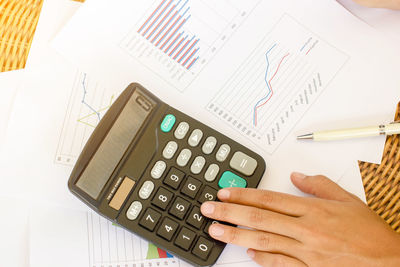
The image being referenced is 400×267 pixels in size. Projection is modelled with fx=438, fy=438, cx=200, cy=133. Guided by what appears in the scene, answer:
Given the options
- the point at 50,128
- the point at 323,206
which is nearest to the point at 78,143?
the point at 50,128

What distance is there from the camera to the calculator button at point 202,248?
48 cm

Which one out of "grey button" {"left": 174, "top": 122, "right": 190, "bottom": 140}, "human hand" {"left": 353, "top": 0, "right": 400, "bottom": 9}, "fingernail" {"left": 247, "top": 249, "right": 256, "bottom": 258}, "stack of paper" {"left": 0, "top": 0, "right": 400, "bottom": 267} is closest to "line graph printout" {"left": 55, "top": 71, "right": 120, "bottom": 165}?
"stack of paper" {"left": 0, "top": 0, "right": 400, "bottom": 267}

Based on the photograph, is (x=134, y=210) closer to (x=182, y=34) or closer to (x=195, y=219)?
(x=195, y=219)

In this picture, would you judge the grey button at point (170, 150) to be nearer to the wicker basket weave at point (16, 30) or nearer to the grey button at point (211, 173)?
the grey button at point (211, 173)

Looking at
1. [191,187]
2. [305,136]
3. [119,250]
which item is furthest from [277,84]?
[119,250]

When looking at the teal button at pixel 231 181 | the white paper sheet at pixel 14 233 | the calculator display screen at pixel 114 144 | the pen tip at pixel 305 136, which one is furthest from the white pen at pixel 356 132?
the white paper sheet at pixel 14 233

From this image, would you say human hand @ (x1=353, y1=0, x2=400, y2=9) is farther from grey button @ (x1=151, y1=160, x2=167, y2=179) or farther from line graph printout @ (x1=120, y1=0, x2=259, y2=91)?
grey button @ (x1=151, y1=160, x2=167, y2=179)

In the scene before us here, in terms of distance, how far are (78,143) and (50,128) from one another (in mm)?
42

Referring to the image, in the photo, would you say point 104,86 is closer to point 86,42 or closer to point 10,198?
point 86,42

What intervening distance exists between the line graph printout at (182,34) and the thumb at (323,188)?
A: 193mm

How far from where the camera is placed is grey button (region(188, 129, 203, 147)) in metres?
0.51

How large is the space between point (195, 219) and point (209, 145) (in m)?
0.09

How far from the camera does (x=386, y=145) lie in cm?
54

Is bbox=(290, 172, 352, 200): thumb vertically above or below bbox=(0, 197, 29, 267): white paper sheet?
above
